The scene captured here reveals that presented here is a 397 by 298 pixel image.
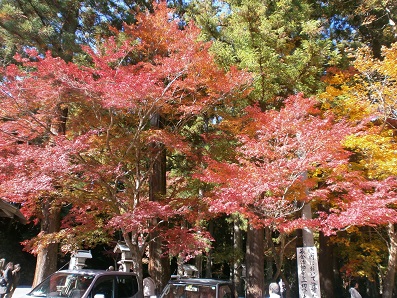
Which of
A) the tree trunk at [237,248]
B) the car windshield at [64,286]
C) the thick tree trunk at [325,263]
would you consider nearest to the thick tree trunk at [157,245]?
the car windshield at [64,286]

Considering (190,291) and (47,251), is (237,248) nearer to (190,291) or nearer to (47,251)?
(47,251)

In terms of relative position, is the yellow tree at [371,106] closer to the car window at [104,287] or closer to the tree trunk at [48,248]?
the car window at [104,287]

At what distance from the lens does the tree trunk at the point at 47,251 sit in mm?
10859

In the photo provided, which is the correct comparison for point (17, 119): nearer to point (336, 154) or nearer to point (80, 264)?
point (80, 264)

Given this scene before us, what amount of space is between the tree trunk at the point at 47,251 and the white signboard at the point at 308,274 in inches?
309

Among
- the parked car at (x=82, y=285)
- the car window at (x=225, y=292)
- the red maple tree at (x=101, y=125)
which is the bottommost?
the car window at (x=225, y=292)

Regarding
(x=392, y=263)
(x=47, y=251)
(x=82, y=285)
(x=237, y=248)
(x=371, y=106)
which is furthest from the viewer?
(x=237, y=248)

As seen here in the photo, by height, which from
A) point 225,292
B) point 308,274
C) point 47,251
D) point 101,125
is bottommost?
point 225,292

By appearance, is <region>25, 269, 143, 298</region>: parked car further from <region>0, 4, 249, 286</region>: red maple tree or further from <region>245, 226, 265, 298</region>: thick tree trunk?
<region>245, 226, 265, 298</region>: thick tree trunk

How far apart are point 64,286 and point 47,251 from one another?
564 centimetres

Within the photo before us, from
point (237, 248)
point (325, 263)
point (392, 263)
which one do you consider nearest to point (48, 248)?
point (237, 248)

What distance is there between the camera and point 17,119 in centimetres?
916

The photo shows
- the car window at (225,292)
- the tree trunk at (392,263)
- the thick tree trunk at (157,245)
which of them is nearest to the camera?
the car window at (225,292)

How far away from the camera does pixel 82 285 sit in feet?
20.0
